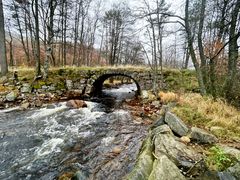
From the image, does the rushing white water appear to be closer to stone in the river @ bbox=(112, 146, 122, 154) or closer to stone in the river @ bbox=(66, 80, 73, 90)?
stone in the river @ bbox=(66, 80, 73, 90)

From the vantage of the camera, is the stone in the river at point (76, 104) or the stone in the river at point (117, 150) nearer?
the stone in the river at point (117, 150)

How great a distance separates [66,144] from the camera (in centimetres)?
566

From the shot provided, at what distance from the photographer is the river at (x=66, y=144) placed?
4.30 metres

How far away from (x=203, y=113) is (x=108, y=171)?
353 centimetres

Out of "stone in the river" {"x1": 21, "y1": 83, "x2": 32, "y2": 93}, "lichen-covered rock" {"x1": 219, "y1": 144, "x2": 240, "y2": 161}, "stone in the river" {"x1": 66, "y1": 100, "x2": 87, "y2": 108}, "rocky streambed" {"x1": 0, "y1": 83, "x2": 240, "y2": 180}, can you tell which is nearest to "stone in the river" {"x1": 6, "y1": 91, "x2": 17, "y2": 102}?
Result: "stone in the river" {"x1": 21, "y1": 83, "x2": 32, "y2": 93}

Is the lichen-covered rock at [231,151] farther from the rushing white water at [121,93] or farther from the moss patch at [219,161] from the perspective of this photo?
the rushing white water at [121,93]

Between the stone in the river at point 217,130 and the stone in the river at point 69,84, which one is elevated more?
the stone in the river at point 69,84

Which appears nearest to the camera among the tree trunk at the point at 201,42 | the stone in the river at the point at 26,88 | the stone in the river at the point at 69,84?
the tree trunk at the point at 201,42

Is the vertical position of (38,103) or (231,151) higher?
(231,151)

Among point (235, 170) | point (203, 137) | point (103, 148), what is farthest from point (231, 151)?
point (103, 148)

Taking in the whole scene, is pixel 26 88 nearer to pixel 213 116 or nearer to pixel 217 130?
pixel 213 116

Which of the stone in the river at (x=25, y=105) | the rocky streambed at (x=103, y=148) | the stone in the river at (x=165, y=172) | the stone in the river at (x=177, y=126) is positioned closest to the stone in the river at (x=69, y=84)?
the stone in the river at (x=25, y=105)

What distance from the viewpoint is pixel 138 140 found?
5859 millimetres

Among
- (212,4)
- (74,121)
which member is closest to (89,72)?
(74,121)
